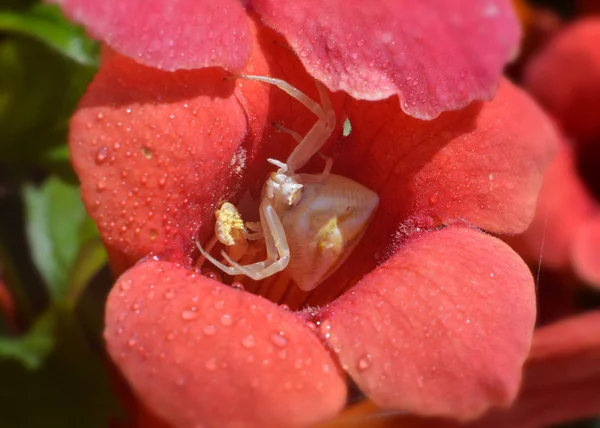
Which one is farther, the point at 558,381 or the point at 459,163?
the point at 558,381

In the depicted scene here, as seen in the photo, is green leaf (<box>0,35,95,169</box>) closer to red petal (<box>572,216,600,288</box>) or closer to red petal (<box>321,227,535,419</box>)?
red petal (<box>321,227,535,419</box>)

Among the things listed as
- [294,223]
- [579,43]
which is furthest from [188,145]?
[579,43]

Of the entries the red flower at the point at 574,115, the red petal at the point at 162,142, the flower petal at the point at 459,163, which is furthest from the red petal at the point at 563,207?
the red petal at the point at 162,142

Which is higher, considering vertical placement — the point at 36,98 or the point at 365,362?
the point at 365,362

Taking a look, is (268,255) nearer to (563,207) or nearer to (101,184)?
(101,184)

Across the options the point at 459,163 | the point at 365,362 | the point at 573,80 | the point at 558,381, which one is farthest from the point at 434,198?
the point at 573,80

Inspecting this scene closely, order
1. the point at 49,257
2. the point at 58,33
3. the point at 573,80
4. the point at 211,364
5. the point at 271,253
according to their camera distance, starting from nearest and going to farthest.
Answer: the point at 211,364
the point at 271,253
the point at 58,33
the point at 49,257
the point at 573,80
